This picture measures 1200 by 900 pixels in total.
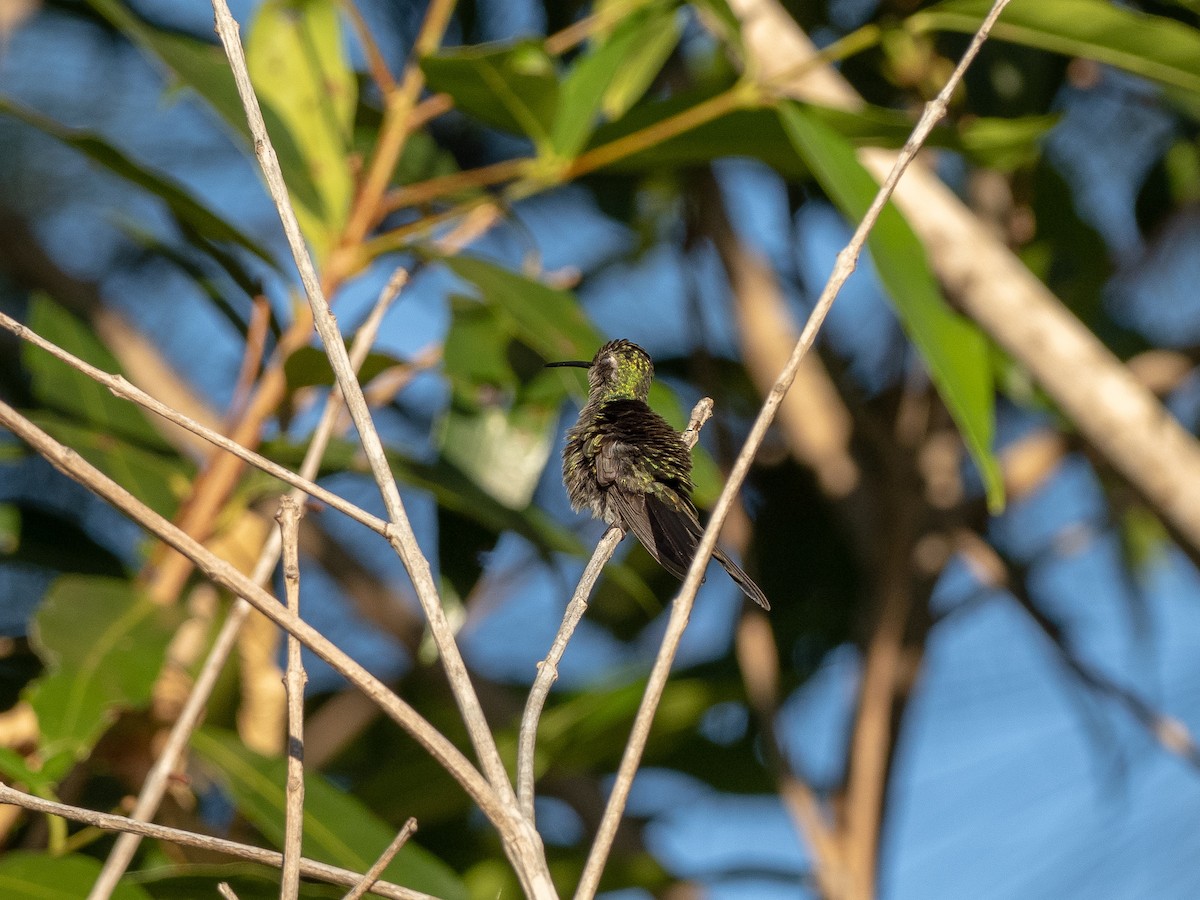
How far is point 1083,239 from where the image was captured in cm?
314

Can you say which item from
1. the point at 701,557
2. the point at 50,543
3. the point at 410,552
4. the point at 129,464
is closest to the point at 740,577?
the point at 701,557

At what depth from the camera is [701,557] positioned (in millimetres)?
1073

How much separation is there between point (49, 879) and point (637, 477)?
3.12 feet

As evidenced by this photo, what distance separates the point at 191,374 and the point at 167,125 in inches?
29.4

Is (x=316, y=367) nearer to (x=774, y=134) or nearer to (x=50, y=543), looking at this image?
(x=50, y=543)

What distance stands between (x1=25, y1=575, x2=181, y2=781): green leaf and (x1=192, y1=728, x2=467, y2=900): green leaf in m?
0.20

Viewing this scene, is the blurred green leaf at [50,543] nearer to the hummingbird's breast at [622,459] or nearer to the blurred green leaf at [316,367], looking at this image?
the blurred green leaf at [316,367]

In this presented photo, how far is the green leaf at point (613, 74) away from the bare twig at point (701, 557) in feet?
3.16

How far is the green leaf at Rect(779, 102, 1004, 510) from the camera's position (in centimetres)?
195

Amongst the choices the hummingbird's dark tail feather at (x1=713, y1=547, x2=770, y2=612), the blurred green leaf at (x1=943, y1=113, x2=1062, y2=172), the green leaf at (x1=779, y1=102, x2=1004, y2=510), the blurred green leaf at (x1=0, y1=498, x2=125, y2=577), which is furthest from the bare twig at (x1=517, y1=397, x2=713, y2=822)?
the blurred green leaf at (x1=0, y1=498, x2=125, y2=577)

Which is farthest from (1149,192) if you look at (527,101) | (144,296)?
(144,296)

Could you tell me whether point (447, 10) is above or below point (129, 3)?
below

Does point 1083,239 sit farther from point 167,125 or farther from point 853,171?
point 167,125

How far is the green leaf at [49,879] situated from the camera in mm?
1735
